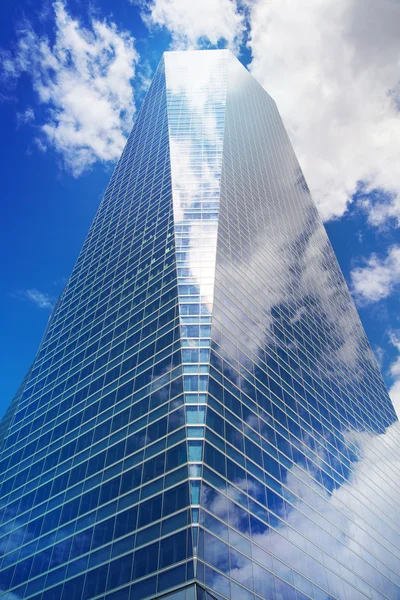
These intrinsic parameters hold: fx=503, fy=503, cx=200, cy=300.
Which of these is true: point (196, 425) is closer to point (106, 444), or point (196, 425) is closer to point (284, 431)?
point (106, 444)

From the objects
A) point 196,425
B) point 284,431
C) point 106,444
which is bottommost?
point 196,425

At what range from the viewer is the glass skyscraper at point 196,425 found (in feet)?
106

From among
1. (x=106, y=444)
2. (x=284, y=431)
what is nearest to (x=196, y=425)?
(x=106, y=444)

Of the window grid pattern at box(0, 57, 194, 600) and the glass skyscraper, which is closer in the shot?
the window grid pattern at box(0, 57, 194, 600)

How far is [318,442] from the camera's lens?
54469 mm

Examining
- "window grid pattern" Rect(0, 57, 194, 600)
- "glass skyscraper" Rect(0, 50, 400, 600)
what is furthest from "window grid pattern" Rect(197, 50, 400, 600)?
"window grid pattern" Rect(0, 57, 194, 600)

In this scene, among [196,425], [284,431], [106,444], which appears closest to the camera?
[196,425]

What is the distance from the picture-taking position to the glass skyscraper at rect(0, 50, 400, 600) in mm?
32438

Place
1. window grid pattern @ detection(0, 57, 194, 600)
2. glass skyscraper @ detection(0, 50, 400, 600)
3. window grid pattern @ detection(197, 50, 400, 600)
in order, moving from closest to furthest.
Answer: window grid pattern @ detection(0, 57, 194, 600), glass skyscraper @ detection(0, 50, 400, 600), window grid pattern @ detection(197, 50, 400, 600)

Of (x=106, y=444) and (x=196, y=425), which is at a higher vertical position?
(x=106, y=444)

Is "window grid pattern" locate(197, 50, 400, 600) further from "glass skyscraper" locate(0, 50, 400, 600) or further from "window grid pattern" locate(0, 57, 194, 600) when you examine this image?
"window grid pattern" locate(0, 57, 194, 600)

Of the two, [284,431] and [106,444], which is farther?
[284,431]

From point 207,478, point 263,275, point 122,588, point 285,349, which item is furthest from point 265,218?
point 122,588

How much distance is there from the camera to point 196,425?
35469mm
